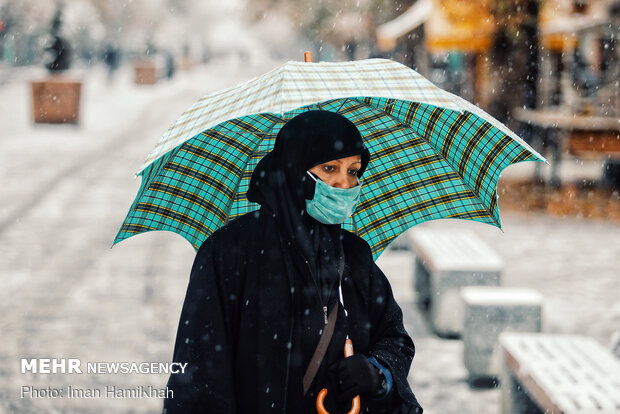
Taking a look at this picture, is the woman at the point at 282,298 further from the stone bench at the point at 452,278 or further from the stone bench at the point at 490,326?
the stone bench at the point at 452,278

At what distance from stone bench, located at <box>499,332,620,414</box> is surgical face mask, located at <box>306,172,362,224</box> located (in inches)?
70.3

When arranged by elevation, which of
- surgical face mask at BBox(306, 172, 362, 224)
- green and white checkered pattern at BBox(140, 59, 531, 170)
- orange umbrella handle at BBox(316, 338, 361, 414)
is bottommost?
orange umbrella handle at BBox(316, 338, 361, 414)

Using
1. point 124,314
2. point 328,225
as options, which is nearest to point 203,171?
point 328,225

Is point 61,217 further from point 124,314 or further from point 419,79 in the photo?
point 419,79

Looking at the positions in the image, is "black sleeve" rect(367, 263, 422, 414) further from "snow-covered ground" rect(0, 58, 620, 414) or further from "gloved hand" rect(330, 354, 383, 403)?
"snow-covered ground" rect(0, 58, 620, 414)

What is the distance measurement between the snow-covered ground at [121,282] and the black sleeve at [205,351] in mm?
2834

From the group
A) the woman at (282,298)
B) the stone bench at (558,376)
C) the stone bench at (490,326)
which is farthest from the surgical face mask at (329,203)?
the stone bench at (490,326)

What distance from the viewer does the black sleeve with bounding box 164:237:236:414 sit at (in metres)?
2.24

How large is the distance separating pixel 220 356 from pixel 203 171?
32.0 inches

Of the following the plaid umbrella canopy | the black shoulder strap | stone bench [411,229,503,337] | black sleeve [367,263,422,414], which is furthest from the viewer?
stone bench [411,229,503,337]

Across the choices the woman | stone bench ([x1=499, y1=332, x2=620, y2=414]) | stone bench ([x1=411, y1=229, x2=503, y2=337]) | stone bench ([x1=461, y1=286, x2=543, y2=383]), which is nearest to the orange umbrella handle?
the woman

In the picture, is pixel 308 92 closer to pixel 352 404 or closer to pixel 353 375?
pixel 353 375

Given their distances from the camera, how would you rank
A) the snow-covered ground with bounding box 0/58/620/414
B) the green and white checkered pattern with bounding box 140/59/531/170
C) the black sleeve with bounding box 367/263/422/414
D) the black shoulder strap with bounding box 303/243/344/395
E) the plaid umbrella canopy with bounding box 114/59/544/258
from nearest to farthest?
the green and white checkered pattern with bounding box 140/59/531/170, the black shoulder strap with bounding box 303/243/344/395, the black sleeve with bounding box 367/263/422/414, the plaid umbrella canopy with bounding box 114/59/544/258, the snow-covered ground with bounding box 0/58/620/414

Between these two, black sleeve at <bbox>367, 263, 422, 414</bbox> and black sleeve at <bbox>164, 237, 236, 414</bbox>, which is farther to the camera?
black sleeve at <bbox>367, 263, 422, 414</bbox>
